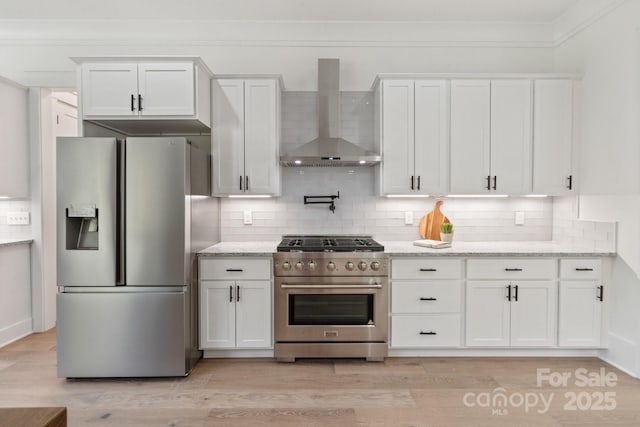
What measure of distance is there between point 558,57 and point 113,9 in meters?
4.32

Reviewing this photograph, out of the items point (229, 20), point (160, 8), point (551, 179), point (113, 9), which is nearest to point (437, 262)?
point (551, 179)

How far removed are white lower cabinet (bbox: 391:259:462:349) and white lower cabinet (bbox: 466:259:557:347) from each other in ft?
0.39

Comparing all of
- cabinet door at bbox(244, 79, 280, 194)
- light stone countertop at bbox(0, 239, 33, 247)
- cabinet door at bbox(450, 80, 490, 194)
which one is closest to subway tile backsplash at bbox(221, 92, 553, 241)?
cabinet door at bbox(244, 79, 280, 194)

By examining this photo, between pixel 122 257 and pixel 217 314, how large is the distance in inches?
34.4

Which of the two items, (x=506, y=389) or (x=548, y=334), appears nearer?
(x=506, y=389)

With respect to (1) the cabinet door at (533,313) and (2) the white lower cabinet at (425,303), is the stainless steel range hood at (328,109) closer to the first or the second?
(2) the white lower cabinet at (425,303)

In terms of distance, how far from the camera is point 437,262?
130 inches

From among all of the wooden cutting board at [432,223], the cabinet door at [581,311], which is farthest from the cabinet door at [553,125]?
the cabinet door at [581,311]

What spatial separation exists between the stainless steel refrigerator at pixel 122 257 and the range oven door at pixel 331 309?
0.80 m

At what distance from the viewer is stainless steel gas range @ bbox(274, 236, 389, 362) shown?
3221mm

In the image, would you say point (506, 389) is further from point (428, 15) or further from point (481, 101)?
point (428, 15)

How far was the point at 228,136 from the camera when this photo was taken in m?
3.56

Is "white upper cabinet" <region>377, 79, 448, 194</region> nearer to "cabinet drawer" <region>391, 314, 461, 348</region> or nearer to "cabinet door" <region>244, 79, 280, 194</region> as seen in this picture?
"cabinet door" <region>244, 79, 280, 194</region>

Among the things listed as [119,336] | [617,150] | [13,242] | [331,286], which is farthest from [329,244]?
[13,242]
